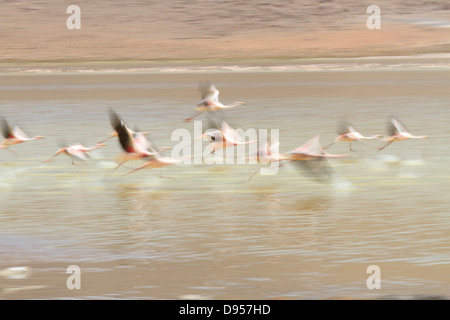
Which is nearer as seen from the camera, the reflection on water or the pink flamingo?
the reflection on water

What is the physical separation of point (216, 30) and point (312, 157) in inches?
1965

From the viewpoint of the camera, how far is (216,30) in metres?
57.2

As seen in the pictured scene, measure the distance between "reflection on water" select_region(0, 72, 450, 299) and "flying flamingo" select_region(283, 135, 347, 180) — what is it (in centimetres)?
15

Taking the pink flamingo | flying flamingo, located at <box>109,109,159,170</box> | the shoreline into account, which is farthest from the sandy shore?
flying flamingo, located at <box>109,109,159,170</box>

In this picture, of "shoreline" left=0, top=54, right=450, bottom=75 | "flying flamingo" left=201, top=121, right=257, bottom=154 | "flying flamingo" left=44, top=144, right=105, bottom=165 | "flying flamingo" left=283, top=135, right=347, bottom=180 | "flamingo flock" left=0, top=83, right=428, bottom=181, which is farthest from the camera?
"shoreline" left=0, top=54, right=450, bottom=75

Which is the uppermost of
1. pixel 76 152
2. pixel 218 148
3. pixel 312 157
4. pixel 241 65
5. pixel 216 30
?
pixel 216 30

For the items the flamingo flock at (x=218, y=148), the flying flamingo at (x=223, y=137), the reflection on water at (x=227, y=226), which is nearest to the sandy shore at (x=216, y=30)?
the flamingo flock at (x=218, y=148)

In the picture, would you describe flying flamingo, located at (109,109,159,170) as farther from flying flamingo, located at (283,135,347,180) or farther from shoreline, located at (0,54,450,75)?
shoreline, located at (0,54,450,75)

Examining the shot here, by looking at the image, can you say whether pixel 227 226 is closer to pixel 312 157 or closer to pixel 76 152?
pixel 312 157

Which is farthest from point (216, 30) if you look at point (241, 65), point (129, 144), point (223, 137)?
point (129, 144)

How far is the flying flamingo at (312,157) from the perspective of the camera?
7.75m

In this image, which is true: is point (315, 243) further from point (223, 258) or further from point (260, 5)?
point (260, 5)

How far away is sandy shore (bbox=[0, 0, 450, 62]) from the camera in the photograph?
46.3 meters

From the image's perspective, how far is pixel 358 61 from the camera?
38250mm
